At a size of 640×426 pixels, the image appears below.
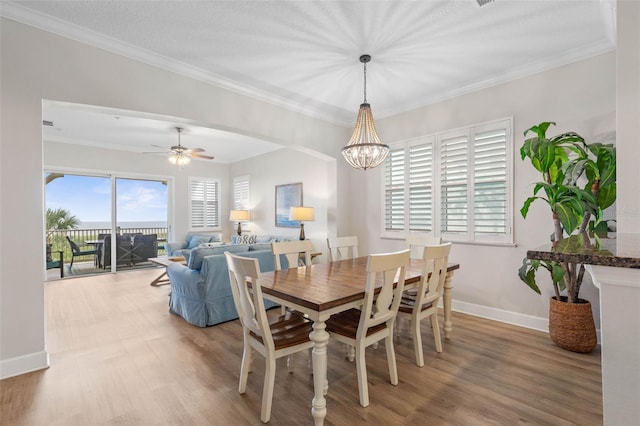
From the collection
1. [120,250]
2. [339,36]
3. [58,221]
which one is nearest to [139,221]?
[120,250]

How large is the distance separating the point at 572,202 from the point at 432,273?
1.32 m

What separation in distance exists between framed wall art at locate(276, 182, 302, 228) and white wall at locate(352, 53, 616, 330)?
109 inches

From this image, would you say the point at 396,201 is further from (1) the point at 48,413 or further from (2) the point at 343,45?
(1) the point at 48,413

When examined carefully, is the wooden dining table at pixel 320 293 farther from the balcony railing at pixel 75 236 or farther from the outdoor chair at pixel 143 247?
the balcony railing at pixel 75 236

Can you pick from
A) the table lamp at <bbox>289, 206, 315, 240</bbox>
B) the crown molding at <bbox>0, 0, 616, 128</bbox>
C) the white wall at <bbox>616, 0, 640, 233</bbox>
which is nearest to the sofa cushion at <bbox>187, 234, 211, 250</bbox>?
the table lamp at <bbox>289, 206, 315, 240</bbox>

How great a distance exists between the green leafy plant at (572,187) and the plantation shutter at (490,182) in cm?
53

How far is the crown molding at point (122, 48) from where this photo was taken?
2363 millimetres

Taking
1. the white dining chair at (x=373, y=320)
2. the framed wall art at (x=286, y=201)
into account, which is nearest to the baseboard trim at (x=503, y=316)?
the white dining chair at (x=373, y=320)

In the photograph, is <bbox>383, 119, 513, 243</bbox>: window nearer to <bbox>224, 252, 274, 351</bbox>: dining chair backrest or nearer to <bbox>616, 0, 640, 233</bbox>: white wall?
<bbox>616, 0, 640, 233</bbox>: white wall

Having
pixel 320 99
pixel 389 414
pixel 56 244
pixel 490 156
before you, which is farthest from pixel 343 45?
pixel 56 244

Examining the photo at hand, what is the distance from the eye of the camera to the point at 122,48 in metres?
2.80

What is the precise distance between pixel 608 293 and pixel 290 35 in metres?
2.81

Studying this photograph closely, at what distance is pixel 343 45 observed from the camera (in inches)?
112

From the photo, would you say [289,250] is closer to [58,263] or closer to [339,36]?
[339,36]
